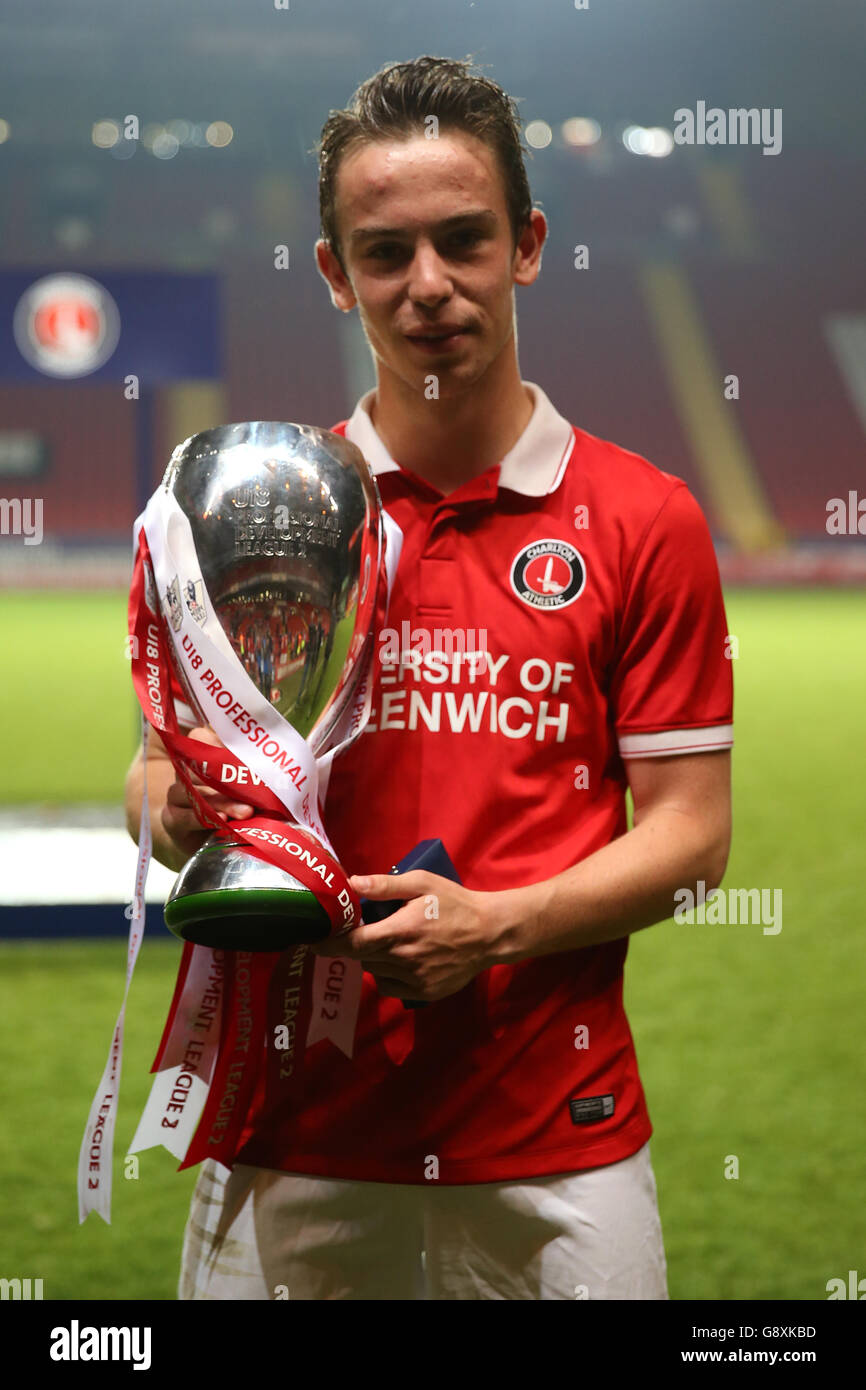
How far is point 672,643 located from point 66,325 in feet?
9.33

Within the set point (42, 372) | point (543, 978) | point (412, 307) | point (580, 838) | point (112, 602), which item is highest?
point (112, 602)

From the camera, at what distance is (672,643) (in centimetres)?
120

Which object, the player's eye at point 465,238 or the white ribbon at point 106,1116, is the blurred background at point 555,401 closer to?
the player's eye at point 465,238

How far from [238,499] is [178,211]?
20427 millimetres

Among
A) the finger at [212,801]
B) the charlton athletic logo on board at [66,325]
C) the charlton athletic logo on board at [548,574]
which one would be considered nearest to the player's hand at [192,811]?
the finger at [212,801]

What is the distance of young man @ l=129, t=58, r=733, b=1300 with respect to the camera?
1.20 meters

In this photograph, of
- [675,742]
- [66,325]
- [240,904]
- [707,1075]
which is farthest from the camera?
[66,325]

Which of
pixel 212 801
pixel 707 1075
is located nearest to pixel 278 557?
pixel 212 801

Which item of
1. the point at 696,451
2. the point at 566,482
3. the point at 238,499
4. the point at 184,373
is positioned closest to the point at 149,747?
the point at 238,499

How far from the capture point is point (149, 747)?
1273mm

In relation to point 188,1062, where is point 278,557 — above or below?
above

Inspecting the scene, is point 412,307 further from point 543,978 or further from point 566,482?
point 543,978

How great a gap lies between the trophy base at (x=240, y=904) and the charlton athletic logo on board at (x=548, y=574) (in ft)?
1.26

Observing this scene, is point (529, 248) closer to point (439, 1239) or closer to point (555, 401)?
point (439, 1239)
